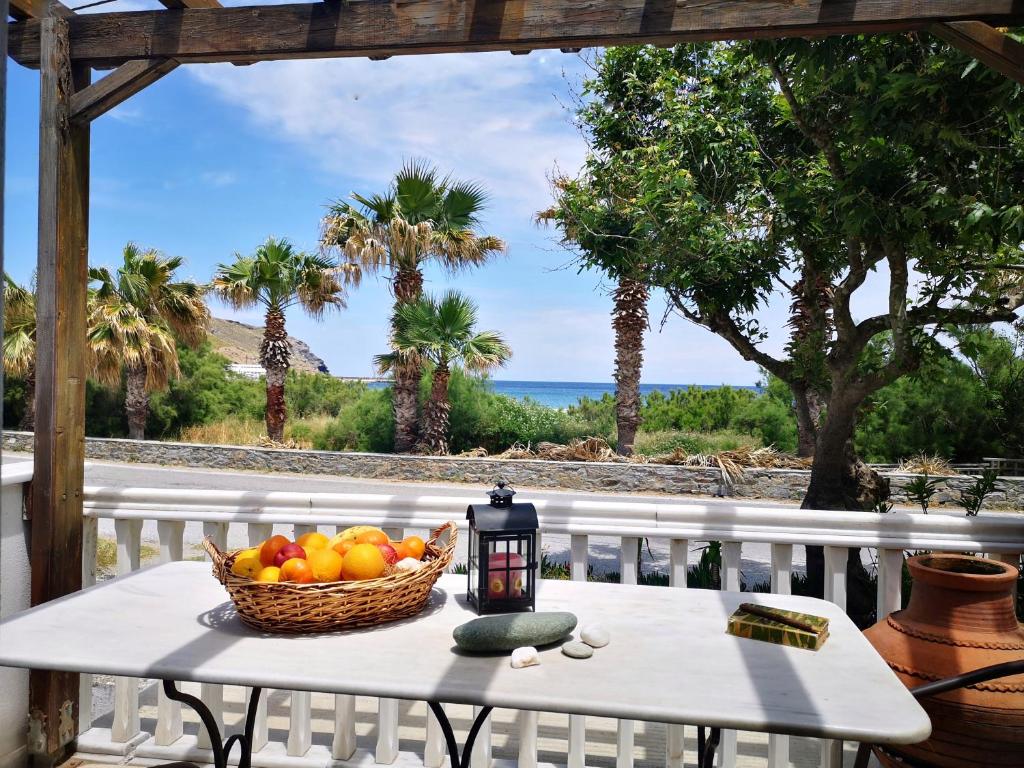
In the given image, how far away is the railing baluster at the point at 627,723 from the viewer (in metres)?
2.07

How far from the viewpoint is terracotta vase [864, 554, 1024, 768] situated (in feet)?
5.47

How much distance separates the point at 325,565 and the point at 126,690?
128cm

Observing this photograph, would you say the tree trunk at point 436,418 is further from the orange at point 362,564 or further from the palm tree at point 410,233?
the orange at point 362,564

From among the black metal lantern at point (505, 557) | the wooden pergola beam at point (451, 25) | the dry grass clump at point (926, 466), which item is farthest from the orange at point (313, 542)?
the dry grass clump at point (926, 466)

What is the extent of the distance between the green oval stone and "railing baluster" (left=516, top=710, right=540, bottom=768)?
0.78m

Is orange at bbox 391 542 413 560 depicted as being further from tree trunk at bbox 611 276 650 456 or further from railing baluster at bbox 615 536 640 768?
tree trunk at bbox 611 276 650 456

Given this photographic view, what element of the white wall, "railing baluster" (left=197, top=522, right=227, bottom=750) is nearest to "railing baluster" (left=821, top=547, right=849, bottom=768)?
"railing baluster" (left=197, top=522, right=227, bottom=750)

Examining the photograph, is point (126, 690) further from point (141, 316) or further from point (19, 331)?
point (141, 316)

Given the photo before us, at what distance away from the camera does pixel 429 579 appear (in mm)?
1577

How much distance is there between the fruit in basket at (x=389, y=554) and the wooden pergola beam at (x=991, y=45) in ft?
5.89

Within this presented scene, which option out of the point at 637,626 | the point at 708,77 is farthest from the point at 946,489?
the point at 637,626

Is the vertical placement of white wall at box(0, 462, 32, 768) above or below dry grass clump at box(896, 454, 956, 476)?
above

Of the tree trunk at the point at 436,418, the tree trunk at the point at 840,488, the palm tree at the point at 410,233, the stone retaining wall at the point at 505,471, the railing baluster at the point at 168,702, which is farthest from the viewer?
the tree trunk at the point at 436,418

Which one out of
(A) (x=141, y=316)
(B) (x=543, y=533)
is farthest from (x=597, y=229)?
(A) (x=141, y=316)
